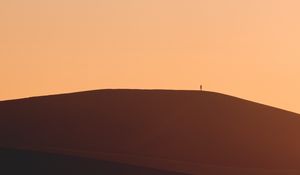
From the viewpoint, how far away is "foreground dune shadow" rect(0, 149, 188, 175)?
3403cm

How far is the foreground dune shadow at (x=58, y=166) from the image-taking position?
34031 millimetres

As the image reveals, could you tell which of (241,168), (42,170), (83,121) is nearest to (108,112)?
(83,121)

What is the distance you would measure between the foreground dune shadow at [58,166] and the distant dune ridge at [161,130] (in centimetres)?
101

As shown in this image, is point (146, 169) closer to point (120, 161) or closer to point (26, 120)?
point (120, 161)

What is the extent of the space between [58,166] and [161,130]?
1435 centimetres

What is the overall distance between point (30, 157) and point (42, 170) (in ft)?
6.11

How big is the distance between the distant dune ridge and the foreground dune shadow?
101 centimetres

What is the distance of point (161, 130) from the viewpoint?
159 ft

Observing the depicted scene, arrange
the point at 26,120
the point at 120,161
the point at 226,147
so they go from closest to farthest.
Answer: the point at 120,161 → the point at 226,147 → the point at 26,120

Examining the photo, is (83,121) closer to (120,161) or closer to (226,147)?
(226,147)

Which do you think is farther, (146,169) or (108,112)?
(108,112)

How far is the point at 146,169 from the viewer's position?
1384 inches

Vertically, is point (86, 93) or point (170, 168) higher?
point (86, 93)

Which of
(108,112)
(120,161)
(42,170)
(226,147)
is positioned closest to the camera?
(42,170)
